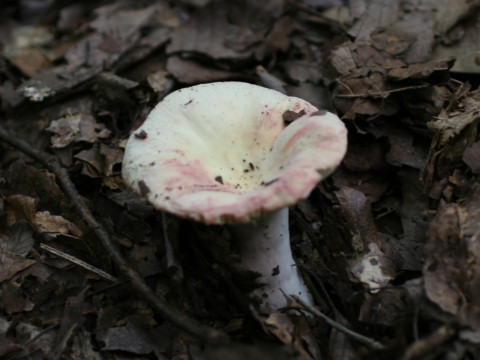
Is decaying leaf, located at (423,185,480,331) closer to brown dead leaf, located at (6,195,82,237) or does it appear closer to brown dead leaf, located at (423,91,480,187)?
brown dead leaf, located at (423,91,480,187)

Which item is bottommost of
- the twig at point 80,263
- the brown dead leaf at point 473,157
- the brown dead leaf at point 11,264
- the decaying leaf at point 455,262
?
the brown dead leaf at point 11,264

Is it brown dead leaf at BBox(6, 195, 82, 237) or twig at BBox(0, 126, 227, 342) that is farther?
brown dead leaf at BBox(6, 195, 82, 237)

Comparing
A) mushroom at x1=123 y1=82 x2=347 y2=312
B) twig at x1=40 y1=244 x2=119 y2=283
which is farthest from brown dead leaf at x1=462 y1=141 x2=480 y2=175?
twig at x1=40 y1=244 x2=119 y2=283

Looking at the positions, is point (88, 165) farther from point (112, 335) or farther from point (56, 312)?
point (112, 335)

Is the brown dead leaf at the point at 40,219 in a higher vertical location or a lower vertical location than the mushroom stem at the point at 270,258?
lower

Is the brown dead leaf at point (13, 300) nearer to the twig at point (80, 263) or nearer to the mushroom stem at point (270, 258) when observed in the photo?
the twig at point (80, 263)

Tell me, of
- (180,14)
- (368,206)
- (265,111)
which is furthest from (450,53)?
(180,14)

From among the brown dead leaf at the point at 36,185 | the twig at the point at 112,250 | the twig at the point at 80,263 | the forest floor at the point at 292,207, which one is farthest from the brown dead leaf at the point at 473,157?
the brown dead leaf at the point at 36,185

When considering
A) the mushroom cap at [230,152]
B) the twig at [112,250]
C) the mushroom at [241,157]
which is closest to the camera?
the mushroom cap at [230,152]
